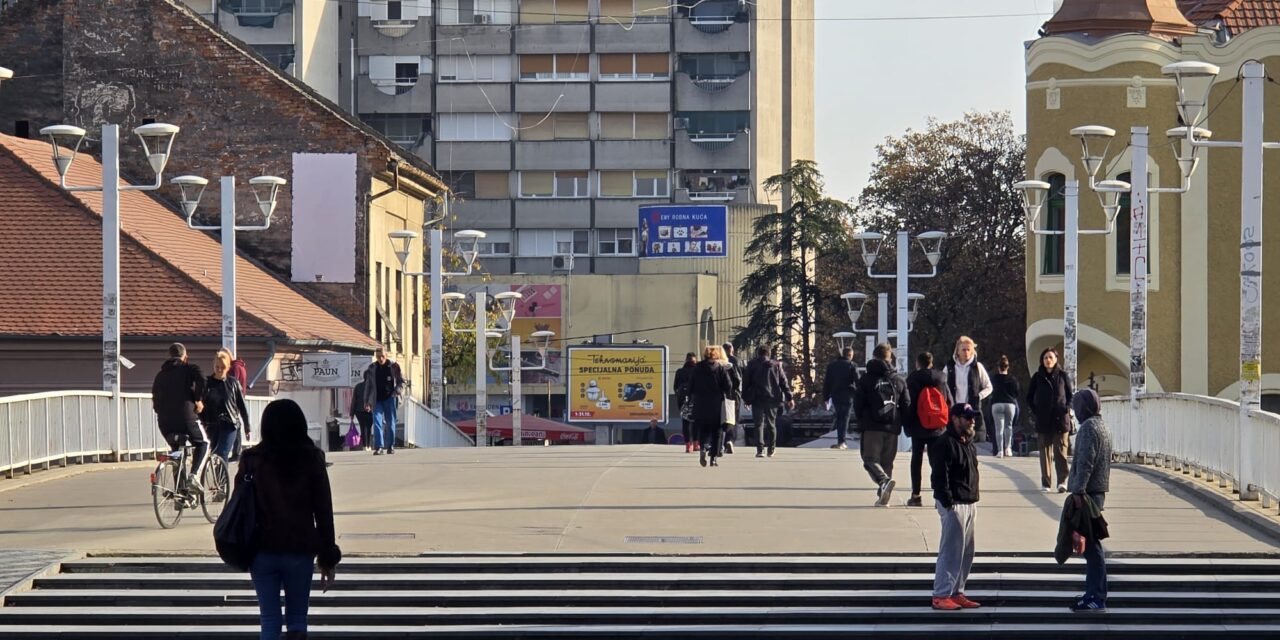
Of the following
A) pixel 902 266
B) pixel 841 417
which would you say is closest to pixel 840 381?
pixel 841 417

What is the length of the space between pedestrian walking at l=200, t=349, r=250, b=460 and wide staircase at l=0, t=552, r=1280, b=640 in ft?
10.0

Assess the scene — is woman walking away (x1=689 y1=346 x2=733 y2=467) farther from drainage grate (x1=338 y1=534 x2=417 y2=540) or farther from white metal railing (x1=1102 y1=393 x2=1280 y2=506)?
drainage grate (x1=338 y1=534 x2=417 y2=540)

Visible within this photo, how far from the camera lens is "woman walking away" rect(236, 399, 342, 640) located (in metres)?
10.9

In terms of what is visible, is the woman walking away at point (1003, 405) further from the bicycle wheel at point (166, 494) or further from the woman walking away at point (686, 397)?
the bicycle wheel at point (166, 494)

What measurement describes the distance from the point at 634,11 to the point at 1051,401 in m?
71.8

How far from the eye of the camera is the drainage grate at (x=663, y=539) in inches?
687

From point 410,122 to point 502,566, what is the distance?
7793 centimetres

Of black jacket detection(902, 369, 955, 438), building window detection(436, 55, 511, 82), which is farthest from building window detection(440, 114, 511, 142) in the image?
black jacket detection(902, 369, 955, 438)

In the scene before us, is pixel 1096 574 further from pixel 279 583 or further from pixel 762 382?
pixel 762 382

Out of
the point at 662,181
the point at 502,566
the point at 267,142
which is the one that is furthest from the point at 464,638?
the point at 662,181

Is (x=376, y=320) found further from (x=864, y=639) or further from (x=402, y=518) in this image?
(x=864, y=639)

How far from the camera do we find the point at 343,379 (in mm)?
42188

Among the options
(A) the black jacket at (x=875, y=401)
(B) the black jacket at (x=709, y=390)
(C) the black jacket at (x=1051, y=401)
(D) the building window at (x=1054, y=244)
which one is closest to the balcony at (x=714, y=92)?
(D) the building window at (x=1054, y=244)

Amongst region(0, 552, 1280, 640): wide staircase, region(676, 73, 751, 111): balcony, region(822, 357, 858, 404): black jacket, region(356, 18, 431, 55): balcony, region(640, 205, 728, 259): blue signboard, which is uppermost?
region(356, 18, 431, 55): balcony
